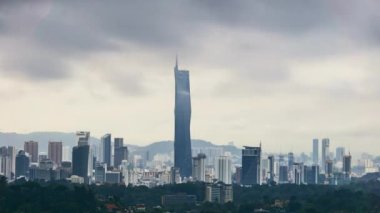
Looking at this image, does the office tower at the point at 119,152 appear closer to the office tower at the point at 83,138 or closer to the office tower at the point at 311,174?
the office tower at the point at 83,138

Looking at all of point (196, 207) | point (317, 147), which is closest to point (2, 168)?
point (196, 207)

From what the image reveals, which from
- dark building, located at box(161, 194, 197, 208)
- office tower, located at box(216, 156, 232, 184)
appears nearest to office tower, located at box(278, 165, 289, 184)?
office tower, located at box(216, 156, 232, 184)

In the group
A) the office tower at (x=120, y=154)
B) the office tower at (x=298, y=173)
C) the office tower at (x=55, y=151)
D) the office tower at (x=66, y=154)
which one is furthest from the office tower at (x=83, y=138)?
the office tower at (x=66, y=154)

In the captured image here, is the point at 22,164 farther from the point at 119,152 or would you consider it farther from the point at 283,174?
the point at 283,174

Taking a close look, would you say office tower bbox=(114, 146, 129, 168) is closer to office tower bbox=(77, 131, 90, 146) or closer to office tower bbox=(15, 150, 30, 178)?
office tower bbox=(77, 131, 90, 146)

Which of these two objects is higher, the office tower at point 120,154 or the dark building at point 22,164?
the office tower at point 120,154

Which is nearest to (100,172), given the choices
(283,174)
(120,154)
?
(120,154)

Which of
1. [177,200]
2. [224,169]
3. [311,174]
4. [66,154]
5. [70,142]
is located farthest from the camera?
[70,142]
